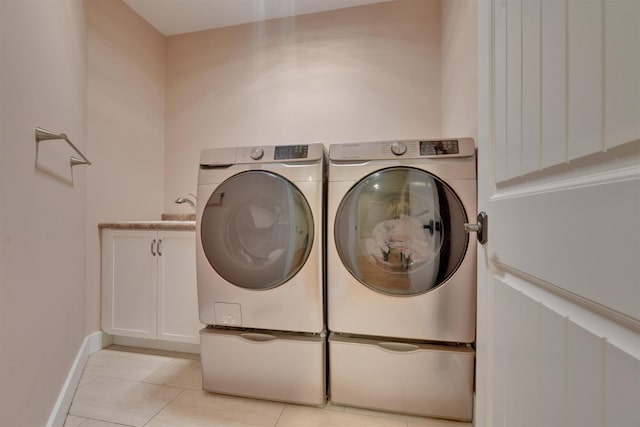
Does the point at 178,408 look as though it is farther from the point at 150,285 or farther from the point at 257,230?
the point at 257,230

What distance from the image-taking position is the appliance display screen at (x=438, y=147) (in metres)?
1.17

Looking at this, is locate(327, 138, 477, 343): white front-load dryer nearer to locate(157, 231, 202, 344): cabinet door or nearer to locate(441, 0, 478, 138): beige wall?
locate(441, 0, 478, 138): beige wall

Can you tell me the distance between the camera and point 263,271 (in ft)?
4.28

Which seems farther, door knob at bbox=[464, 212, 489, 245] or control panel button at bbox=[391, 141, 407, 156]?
control panel button at bbox=[391, 141, 407, 156]

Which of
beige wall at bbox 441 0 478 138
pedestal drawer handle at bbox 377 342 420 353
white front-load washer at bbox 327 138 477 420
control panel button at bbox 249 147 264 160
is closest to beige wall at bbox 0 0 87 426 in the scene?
control panel button at bbox 249 147 264 160

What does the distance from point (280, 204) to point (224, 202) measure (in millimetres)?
300

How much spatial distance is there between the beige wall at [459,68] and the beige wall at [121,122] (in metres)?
2.35

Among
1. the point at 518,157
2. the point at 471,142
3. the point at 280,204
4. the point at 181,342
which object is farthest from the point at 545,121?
the point at 181,342

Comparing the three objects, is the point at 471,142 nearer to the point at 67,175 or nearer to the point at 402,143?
the point at 402,143

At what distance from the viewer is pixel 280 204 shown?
1.30 meters

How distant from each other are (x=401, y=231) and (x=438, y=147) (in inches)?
16.0

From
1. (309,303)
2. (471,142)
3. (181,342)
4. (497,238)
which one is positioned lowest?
(181,342)

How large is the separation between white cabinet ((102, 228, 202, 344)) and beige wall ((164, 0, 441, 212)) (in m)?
0.70

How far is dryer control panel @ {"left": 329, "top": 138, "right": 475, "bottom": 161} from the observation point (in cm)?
117
